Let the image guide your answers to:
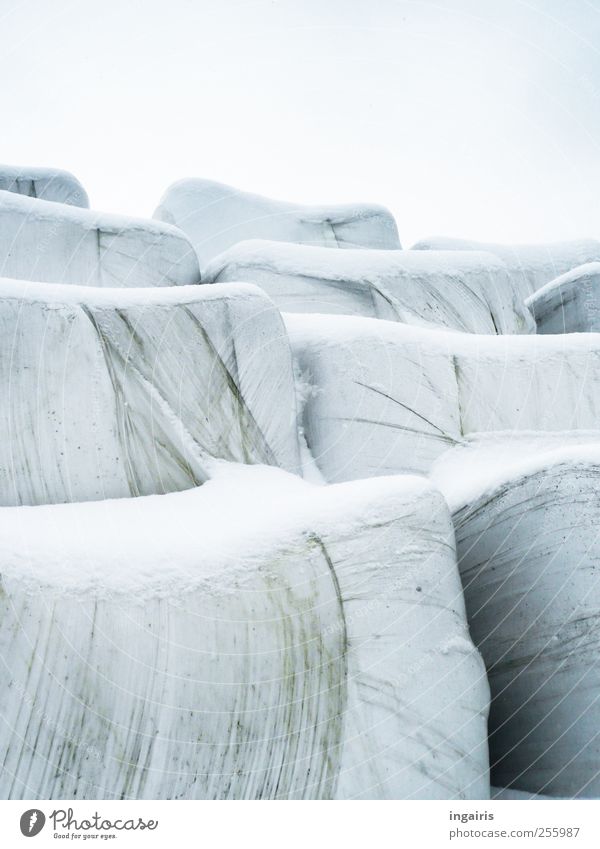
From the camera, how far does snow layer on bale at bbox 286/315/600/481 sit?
3.77m

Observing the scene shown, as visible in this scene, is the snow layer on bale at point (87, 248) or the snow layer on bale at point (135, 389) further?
the snow layer on bale at point (87, 248)

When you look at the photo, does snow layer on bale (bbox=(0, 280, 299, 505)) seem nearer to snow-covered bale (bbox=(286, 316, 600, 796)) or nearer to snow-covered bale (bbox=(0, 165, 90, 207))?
snow-covered bale (bbox=(286, 316, 600, 796))

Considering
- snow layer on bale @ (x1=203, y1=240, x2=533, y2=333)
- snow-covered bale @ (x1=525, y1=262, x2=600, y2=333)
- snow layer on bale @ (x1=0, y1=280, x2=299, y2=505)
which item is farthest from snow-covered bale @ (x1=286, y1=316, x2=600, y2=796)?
snow layer on bale @ (x1=203, y1=240, x2=533, y2=333)

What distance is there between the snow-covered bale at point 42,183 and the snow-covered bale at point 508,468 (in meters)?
2.93

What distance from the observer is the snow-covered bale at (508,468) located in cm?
291

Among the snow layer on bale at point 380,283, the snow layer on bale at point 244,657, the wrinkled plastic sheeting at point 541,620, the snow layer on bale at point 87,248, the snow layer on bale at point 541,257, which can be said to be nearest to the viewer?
the snow layer on bale at point 244,657

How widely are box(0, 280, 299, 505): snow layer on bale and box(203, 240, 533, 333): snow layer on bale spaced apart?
1.26 metres

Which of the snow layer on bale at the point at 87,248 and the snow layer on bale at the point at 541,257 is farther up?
the snow layer on bale at the point at 87,248

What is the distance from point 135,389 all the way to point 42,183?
11.4 feet

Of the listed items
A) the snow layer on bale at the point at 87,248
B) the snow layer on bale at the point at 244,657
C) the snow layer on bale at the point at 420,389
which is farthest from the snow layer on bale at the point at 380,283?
the snow layer on bale at the point at 244,657

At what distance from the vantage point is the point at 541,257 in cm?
632

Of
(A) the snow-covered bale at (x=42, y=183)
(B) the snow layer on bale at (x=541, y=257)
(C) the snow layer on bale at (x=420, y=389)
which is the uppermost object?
(A) the snow-covered bale at (x=42, y=183)

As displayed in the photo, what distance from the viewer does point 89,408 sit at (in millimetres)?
3240

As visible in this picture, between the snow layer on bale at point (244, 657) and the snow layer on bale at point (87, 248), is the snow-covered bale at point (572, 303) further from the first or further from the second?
the snow layer on bale at point (244, 657)
